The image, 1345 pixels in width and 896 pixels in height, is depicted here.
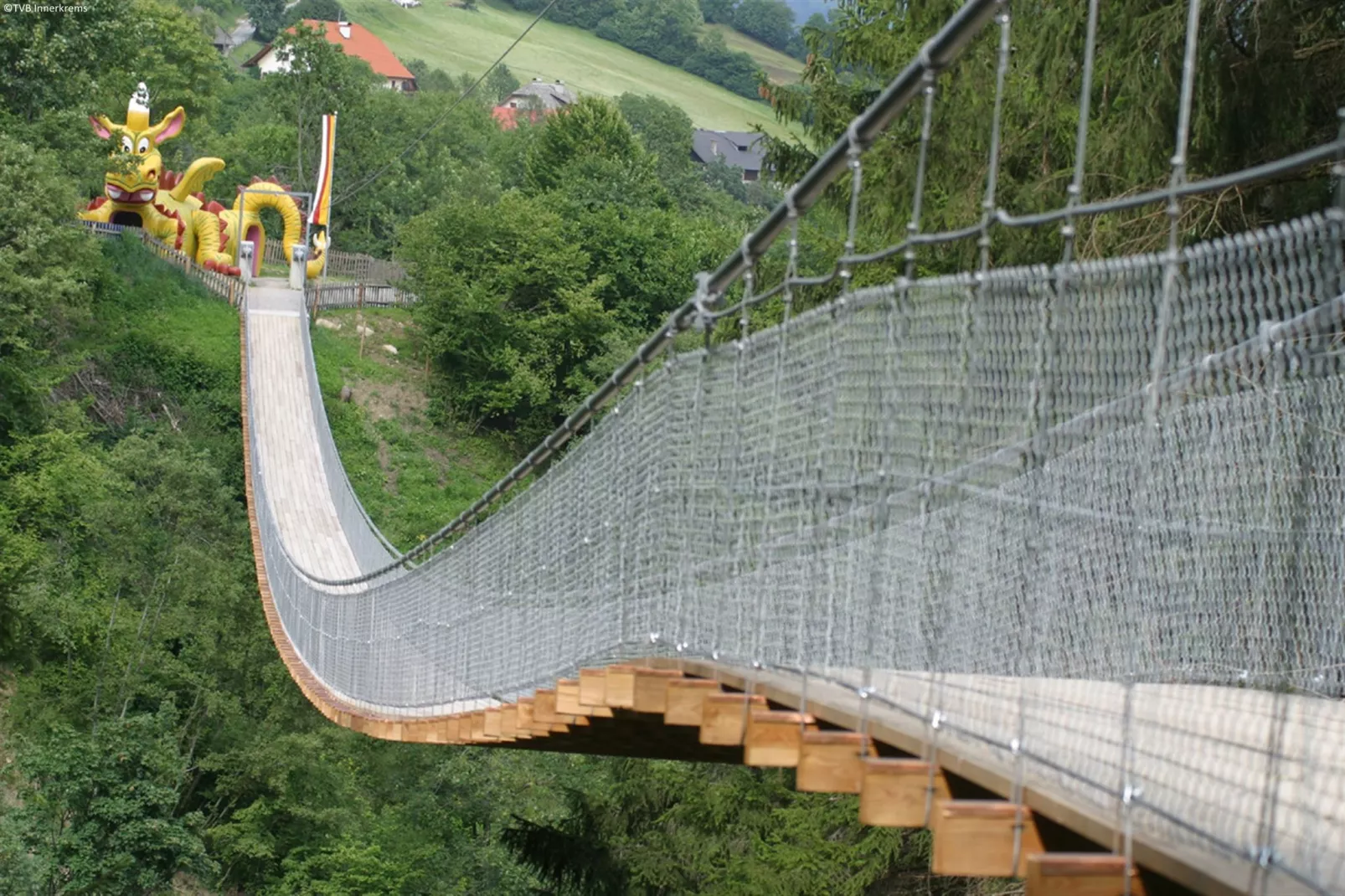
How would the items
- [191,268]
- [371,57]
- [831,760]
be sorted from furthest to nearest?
1. [371,57]
2. [191,268]
3. [831,760]

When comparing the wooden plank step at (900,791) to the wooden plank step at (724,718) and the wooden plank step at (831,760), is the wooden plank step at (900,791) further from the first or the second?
the wooden plank step at (724,718)

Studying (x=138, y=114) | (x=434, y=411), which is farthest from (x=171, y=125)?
(x=434, y=411)

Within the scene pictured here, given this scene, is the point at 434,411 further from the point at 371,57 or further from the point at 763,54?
the point at 763,54

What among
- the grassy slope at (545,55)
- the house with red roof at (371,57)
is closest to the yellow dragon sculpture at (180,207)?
the house with red roof at (371,57)

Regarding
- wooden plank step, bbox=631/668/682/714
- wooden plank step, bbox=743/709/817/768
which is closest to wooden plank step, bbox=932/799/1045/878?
wooden plank step, bbox=743/709/817/768

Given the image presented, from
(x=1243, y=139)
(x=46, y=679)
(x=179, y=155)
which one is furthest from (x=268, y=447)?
(x=179, y=155)

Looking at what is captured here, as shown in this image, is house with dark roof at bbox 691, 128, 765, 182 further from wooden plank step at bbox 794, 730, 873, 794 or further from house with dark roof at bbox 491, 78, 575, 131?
wooden plank step at bbox 794, 730, 873, 794
